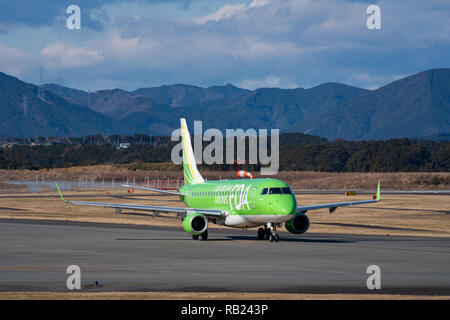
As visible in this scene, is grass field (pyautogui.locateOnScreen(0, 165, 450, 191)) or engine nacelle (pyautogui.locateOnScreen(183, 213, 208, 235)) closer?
engine nacelle (pyautogui.locateOnScreen(183, 213, 208, 235))

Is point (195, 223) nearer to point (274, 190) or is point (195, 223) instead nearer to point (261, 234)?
point (261, 234)

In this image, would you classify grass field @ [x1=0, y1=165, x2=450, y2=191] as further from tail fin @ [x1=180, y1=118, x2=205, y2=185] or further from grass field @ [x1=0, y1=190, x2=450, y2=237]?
tail fin @ [x1=180, y1=118, x2=205, y2=185]

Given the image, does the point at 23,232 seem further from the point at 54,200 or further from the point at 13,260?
the point at 54,200

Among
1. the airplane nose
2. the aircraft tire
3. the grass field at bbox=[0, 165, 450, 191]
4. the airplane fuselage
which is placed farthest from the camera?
the grass field at bbox=[0, 165, 450, 191]

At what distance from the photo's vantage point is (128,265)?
33.2 meters

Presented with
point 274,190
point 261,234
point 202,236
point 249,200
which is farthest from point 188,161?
point 274,190

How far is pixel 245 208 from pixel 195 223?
3.50 m

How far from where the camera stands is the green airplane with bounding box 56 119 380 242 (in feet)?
148

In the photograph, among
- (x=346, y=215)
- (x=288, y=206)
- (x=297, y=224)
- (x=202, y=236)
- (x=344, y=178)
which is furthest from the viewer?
(x=344, y=178)

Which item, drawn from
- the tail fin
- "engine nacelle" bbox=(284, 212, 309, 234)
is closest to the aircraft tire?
"engine nacelle" bbox=(284, 212, 309, 234)

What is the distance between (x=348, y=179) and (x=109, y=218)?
84817mm

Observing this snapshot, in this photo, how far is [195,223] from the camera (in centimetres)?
4853

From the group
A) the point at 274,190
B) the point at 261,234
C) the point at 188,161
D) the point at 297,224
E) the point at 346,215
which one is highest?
the point at 188,161

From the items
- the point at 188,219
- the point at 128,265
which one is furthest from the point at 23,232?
the point at 128,265
